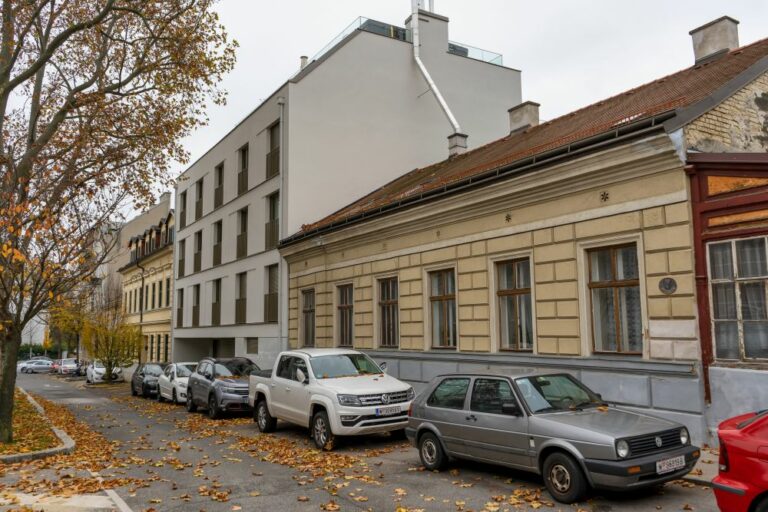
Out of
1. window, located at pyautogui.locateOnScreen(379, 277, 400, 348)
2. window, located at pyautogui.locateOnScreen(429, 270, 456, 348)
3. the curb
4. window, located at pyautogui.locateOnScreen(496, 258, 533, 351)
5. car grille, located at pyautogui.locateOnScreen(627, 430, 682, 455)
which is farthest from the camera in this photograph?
window, located at pyautogui.locateOnScreen(379, 277, 400, 348)

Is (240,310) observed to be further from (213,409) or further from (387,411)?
(387,411)

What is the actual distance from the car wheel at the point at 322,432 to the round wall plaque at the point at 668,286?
631cm

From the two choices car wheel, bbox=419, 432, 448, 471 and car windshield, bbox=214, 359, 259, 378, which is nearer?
car wheel, bbox=419, 432, 448, 471

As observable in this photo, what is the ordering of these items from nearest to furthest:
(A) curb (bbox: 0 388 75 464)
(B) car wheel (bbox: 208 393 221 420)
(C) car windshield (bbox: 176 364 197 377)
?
(A) curb (bbox: 0 388 75 464), (B) car wheel (bbox: 208 393 221 420), (C) car windshield (bbox: 176 364 197 377)

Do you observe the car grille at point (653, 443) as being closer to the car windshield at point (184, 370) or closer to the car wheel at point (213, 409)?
the car wheel at point (213, 409)

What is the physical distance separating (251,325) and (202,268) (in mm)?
8148

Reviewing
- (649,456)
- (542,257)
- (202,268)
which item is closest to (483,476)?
(649,456)

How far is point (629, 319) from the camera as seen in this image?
10906 mm

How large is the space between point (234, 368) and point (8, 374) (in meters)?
6.51

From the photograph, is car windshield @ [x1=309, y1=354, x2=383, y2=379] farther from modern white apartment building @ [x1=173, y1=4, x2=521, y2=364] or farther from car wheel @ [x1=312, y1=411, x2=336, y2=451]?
modern white apartment building @ [x1=173, y1=4, x2=521, y2=364]

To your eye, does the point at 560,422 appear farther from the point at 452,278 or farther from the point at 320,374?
the point at 452,278

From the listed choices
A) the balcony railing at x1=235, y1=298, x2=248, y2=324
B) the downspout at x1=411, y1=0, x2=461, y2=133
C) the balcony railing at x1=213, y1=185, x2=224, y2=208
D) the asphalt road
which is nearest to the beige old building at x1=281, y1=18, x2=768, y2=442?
the asphalt road

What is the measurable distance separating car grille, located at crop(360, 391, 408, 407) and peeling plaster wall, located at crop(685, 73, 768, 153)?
6.65 metres

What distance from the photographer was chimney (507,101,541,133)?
62.8 ft
